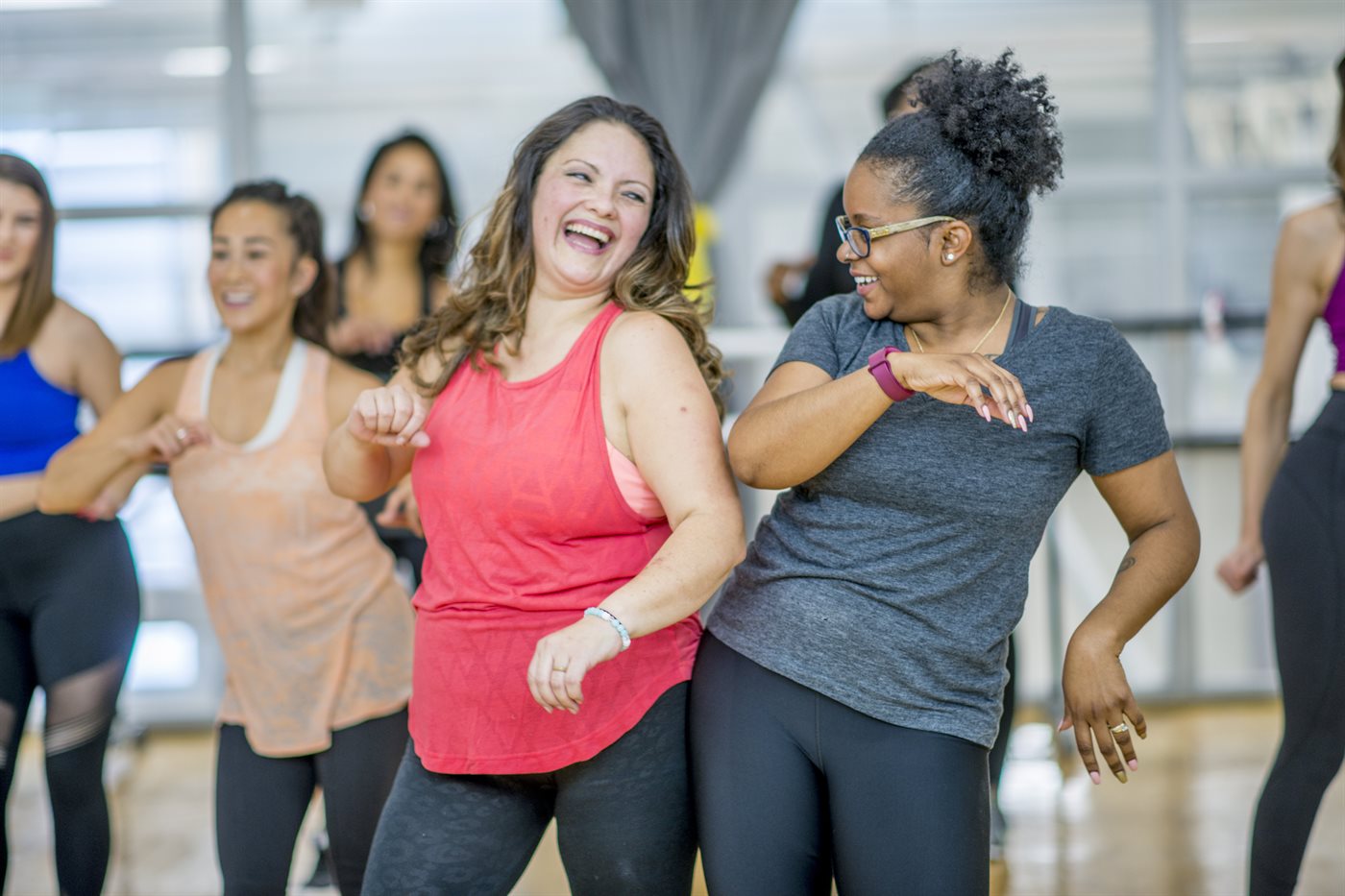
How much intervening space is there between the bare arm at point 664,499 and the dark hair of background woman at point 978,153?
1.21ft

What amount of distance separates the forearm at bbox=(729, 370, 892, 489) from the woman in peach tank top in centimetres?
88

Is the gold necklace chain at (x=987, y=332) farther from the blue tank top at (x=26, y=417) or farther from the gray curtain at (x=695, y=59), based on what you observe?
the gray curtain at (x=695, y=59)

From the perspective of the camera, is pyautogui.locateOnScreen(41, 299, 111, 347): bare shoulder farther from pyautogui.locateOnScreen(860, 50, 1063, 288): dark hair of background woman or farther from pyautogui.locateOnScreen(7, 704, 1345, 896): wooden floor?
pyautogui.locateOnScreen(860, 50, 1063, 288): dark hair of background woman

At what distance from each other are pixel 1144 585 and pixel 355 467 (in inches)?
42.6

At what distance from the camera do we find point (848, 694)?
169 cm

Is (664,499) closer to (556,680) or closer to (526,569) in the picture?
(526,569)

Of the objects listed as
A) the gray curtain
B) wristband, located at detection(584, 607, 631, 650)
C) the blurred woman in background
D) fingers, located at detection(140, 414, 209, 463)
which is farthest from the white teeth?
the gray curtain

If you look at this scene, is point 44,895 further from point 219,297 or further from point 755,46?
point 755,46

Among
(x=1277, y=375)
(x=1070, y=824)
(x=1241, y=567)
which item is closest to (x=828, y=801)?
(x=1241, y=567)

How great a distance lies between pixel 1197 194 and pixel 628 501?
398cm

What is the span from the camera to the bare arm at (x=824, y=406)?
1.56m

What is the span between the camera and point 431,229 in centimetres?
368

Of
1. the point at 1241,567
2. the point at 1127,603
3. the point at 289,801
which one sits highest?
the point at 1127,603

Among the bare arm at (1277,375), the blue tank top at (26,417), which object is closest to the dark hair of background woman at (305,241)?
the blue tank top at (26,417)
